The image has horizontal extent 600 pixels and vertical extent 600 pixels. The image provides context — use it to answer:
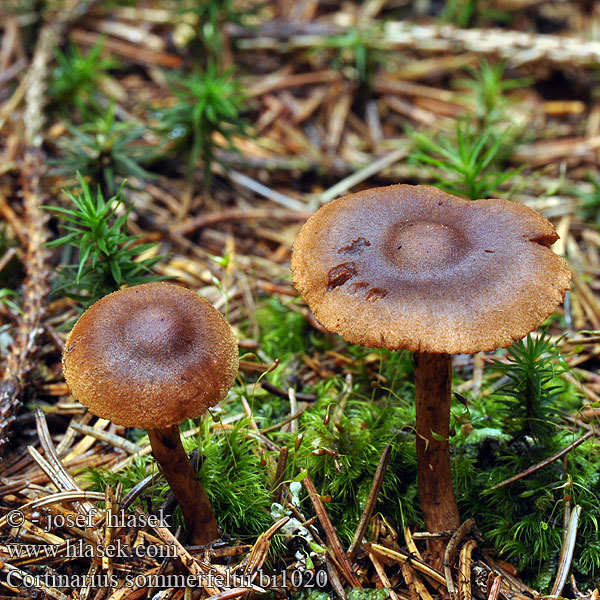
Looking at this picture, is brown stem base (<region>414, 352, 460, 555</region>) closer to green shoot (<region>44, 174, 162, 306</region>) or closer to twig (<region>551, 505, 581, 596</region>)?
twig (<region>551, 505, 581, 596</region>)

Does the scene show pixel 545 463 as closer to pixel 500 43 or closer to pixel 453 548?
pixel 453 548

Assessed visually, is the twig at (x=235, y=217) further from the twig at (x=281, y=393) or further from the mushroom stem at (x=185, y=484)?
the mushroom stem at (x=185, y=484)

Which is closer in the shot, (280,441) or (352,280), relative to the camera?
(352,280)

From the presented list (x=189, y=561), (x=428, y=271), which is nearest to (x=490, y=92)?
(x=428, y=271)

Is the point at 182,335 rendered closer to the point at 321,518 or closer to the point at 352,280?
the point at 352,280

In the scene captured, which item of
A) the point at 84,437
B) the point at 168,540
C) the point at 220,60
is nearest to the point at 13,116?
the point at 220,60
